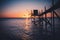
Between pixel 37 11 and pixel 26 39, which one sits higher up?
pixel 37 11

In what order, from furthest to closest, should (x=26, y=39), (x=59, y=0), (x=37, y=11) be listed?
1. (x=37, y=11)
2. (x=26, y=39)
3. (x=59, y=0)

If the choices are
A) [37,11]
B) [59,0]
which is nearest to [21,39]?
[59,0]

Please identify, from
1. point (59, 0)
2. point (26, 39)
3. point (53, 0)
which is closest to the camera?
point (59, 0)

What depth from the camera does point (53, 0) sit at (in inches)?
579

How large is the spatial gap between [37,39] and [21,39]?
4.29ft

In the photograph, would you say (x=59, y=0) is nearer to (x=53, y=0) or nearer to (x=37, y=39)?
(x=53, y=0)

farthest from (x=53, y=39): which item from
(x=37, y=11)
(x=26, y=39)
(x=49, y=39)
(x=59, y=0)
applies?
(x=37, y=11)

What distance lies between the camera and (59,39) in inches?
512

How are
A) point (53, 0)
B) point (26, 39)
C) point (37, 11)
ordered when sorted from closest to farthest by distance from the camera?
1. point (26, 39)
2. point (53, 0)
3. point (37, 11)

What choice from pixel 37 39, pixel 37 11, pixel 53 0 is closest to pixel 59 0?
pixel 53 0

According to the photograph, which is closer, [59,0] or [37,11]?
[59,0]

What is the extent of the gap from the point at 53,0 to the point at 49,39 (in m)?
3.70

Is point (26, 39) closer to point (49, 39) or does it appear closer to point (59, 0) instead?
point (49, 39)

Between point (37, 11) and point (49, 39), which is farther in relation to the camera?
point (37, 11)
